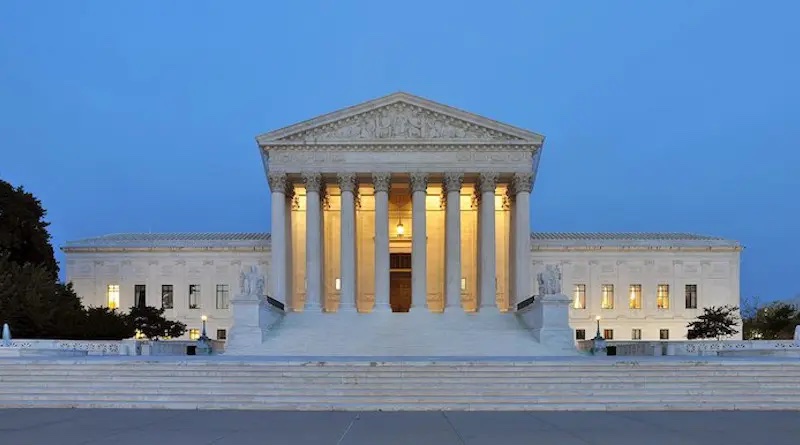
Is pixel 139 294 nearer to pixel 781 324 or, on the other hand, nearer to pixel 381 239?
pixel 381 239

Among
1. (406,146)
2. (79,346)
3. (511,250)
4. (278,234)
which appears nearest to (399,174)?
(406,146)

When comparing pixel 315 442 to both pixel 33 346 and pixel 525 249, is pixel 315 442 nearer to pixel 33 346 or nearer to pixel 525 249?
pixel 33 346

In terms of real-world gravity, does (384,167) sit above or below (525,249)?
above

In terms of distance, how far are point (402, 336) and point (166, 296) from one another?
33.4 metres

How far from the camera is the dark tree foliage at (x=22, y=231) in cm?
5350

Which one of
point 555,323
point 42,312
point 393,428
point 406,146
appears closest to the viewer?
point 393,428

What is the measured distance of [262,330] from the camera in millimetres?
43969

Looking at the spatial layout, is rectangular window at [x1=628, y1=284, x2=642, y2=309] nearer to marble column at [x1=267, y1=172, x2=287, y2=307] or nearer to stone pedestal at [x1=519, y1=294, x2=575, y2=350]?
stone pedestal at [x1=519, y1=294, x2=575, y2=350]

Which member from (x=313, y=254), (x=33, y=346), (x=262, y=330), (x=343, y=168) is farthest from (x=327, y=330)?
(x=33, y=346)

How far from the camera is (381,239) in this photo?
53.5 metres

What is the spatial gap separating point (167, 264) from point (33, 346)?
3589cm

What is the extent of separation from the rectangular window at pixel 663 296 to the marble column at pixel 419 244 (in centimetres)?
2897

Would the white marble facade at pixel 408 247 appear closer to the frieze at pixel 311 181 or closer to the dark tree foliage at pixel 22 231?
the frieze at pixel 311 181

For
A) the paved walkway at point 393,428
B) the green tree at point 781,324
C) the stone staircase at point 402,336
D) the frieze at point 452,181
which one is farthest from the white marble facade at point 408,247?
the paved walkway at point 393,428
